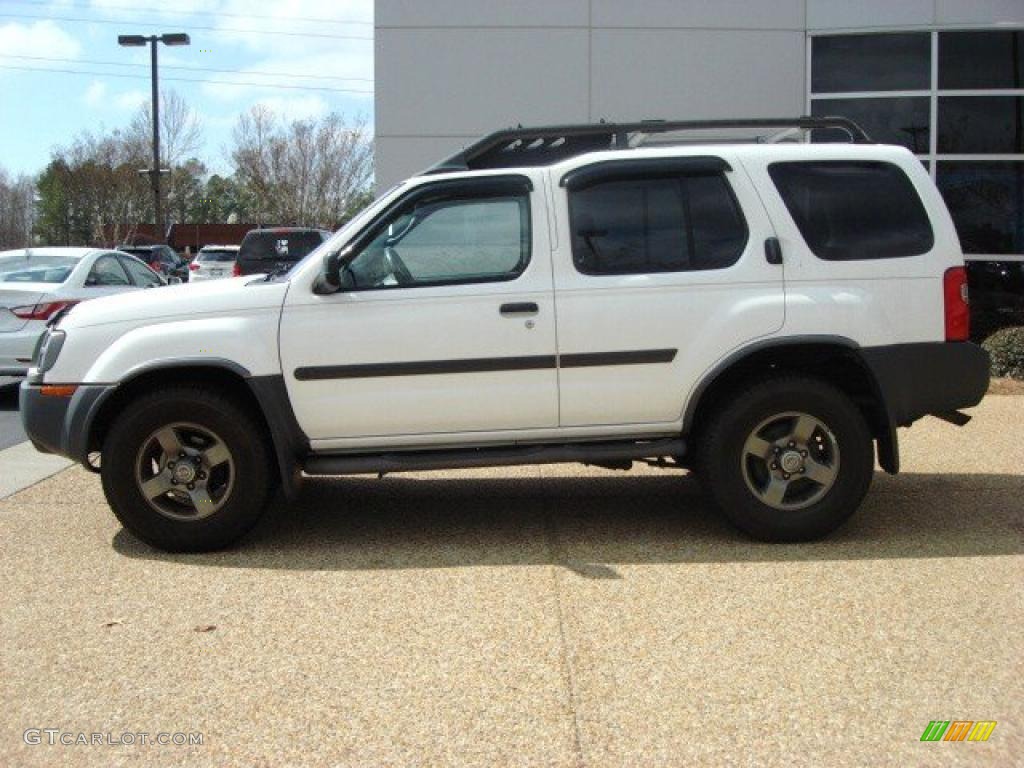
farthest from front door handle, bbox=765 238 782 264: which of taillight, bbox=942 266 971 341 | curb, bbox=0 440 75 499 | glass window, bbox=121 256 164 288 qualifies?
glass window, bbox=121 256 164 288

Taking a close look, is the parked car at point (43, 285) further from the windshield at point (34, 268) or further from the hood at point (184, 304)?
the hood at point (184, 304)

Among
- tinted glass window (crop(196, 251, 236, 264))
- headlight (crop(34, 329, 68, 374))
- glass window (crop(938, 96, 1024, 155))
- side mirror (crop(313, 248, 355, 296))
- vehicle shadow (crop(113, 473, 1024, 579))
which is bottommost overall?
vehicle shadow (crop(113, 473, 1024, 579))

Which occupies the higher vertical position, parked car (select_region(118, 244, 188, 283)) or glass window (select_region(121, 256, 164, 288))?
parked car (select_region(118, 244, 188, 283))

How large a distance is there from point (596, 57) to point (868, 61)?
10.8 ft

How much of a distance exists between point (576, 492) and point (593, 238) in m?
1.96

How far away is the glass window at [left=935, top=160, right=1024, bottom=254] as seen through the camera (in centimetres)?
1347

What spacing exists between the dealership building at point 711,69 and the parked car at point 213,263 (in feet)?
37.7

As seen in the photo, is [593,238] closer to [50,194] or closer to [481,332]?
[481,332]

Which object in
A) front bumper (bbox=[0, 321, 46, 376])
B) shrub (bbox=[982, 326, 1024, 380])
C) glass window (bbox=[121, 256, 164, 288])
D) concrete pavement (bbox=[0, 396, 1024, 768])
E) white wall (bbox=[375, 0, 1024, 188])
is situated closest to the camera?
concrete pavement (bbox=[0, 396, 1024, 768])

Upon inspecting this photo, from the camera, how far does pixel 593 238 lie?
5688 mm

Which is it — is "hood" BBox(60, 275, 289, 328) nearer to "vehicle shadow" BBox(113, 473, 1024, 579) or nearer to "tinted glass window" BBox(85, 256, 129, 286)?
"vehicle shadow" BBox(113, 473, 1024, 579)

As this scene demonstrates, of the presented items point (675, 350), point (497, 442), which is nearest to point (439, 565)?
point (497, 442)

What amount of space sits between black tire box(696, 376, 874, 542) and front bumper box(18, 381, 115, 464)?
306 centimetres

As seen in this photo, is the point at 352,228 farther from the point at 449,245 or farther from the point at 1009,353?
the point at 1009,353
